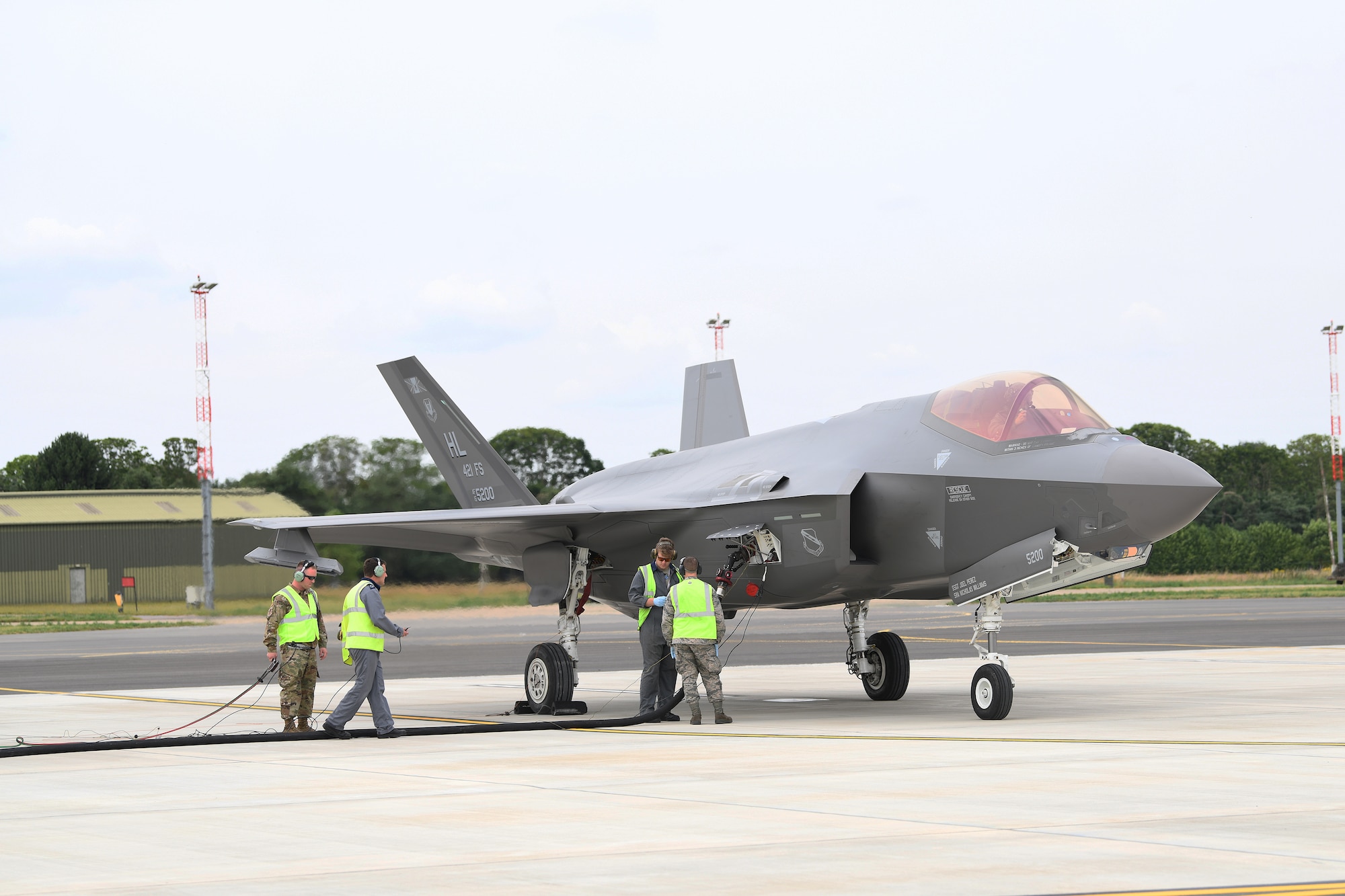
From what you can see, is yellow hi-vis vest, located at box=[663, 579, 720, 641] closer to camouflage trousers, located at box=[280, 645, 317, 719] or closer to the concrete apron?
the concrete apron

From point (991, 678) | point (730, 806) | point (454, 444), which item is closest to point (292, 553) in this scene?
point (454, 444)

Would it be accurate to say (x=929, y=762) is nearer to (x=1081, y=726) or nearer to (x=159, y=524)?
(x=1081, y=726)

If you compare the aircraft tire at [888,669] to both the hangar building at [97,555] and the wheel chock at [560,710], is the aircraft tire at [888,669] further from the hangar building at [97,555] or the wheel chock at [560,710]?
the hangar building at [97,555]

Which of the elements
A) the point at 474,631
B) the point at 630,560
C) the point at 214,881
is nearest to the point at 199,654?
the point at 474,631

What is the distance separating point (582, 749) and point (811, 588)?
153 inches

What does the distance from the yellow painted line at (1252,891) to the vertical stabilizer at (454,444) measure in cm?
1524

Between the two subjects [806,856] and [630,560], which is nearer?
[806,856]

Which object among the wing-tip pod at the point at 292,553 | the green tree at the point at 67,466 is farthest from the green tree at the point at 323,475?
the green tree at the point at 67,466

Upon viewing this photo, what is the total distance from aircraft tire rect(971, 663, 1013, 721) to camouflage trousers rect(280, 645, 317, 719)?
6.87 meters

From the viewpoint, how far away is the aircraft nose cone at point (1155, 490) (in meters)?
13.8

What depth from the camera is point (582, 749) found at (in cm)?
1302

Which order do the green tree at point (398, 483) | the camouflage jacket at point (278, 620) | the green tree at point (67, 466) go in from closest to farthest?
the camouflage jacket at point (278, 620) → the green tree at point (398, 483) → the green tree at point (67, 466)

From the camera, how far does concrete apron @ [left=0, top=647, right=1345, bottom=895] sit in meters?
6.99

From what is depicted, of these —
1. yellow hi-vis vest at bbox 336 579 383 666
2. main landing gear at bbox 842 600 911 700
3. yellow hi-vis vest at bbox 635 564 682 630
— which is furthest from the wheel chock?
main landing gear at bbox 842 600 911 700
